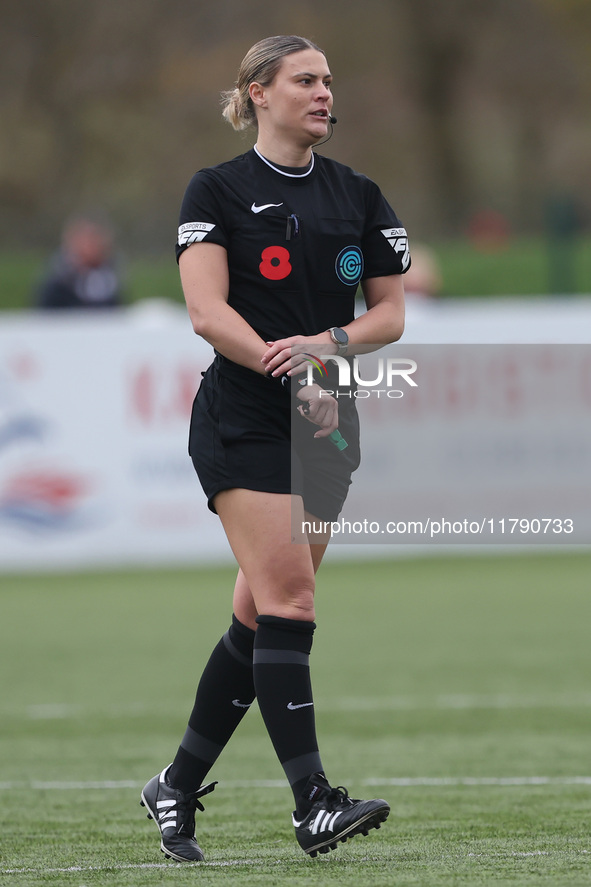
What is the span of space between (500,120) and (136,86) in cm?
830

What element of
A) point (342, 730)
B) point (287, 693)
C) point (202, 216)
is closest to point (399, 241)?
point (202, 216)

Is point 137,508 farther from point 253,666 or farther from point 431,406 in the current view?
point 253,666

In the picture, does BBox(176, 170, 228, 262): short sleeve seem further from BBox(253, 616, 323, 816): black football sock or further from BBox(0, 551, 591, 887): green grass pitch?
BBox(0, 551, 591, 887): green grass pitch

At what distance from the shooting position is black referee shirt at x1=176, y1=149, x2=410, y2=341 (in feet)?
13.2

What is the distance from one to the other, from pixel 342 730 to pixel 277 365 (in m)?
2.75

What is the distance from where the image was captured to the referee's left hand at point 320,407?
3939mm

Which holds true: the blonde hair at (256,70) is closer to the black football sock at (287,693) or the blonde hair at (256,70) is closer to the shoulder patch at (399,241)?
the shoulder patch at (399,241)

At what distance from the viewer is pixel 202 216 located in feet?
13.1

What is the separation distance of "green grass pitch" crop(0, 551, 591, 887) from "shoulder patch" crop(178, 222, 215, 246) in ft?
5.03

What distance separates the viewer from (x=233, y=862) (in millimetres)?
3969

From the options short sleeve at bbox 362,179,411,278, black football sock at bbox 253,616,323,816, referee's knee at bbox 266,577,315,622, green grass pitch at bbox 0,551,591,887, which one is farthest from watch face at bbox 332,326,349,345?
green grass pitch at bbox 0,551,591,887

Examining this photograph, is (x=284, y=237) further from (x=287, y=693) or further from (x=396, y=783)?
(x=396, y=783)

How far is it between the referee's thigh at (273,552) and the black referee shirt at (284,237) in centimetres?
42

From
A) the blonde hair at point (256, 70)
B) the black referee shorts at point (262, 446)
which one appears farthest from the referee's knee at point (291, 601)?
the blonde hair at point (256, 70)
